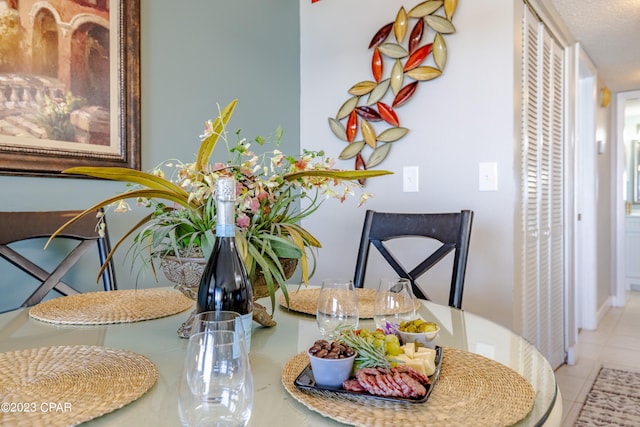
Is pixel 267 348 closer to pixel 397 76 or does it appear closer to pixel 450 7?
pixel 397 76

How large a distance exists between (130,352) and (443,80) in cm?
182

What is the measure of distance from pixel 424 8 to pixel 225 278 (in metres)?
1.82

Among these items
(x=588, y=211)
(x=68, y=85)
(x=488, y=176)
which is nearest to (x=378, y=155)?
(x=488, y=176)

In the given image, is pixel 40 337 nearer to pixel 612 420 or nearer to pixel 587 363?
pixel 612 420

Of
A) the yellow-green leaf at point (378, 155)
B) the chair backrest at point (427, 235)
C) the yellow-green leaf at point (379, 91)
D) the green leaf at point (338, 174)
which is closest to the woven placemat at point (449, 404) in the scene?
the green leaf at point (338, 174)

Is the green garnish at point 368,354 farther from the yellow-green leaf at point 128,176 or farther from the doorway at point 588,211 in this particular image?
the doorway at point 588,211

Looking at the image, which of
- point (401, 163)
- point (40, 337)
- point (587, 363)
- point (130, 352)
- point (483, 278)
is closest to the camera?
point (130, 352)

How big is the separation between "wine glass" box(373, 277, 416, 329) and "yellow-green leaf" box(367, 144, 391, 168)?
4.80 feet

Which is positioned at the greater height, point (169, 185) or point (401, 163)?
point (401, 163)

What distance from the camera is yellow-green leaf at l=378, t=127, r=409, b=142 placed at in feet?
7.34

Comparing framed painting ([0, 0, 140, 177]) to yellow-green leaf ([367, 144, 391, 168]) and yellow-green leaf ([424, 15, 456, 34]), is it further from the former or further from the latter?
yellow-green leaf ([424, 15, 456, 34])

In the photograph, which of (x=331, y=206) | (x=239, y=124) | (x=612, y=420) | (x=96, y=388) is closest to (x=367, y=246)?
(x=331, y=206)

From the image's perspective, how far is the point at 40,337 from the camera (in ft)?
3.07

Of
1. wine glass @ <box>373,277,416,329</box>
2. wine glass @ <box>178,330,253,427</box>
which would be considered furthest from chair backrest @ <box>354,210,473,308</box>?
wine glass @ <box>178,330,253,427</box>
